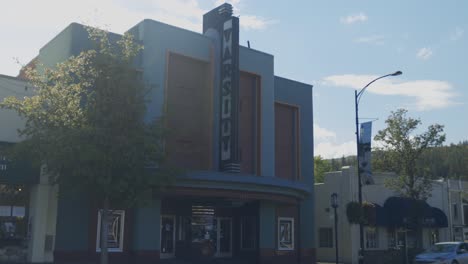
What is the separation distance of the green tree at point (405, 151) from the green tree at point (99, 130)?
17.8m

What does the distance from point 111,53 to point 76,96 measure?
6.32ft

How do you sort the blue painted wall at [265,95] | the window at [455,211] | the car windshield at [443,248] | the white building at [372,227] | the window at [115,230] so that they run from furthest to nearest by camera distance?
the window at [455,211]
the white building at [372,227]
the blue painted wall at [265,95]
the car windshield at [443,248]
the window at [115,230]

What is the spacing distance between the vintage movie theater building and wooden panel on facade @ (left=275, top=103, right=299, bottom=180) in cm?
6

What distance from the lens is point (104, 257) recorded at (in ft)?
60.1

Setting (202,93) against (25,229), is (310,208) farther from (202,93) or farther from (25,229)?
(25,229)

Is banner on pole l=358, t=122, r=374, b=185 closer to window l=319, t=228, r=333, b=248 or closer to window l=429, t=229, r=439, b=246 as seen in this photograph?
window l=319, t=228, r=333, b=248

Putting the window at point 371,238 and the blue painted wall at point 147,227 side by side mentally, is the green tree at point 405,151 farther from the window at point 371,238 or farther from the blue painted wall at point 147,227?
the blue painted wall at point 147,227

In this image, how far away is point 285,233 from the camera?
3052cm

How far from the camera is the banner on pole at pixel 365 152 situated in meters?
27.2

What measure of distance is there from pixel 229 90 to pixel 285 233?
30.0 ft

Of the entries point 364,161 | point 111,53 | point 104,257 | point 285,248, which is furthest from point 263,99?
point 104,257

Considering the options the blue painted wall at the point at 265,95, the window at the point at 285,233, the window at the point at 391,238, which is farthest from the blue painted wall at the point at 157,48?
the window at the point at 391,238

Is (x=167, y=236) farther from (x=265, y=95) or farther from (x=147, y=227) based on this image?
(x=265, y=95)

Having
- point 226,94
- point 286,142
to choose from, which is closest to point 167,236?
point 226,94
